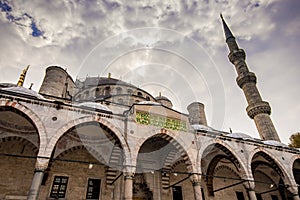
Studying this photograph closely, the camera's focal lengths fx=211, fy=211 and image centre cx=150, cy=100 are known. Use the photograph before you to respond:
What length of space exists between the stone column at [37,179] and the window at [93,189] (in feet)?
13.3

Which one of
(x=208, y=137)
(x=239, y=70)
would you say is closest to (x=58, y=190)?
(x=208, y=137)

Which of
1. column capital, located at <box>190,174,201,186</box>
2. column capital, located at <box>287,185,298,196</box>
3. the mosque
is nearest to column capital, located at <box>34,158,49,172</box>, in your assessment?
the mosque

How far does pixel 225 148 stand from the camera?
39.4ft

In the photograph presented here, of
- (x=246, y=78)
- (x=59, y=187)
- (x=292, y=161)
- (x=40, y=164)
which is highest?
(x=246, y=78)

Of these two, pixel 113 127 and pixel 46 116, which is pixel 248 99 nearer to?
pixel 113 127

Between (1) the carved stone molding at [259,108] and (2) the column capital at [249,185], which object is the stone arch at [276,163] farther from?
(1) the carved stone molding at [259,108]

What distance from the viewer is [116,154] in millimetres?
11344

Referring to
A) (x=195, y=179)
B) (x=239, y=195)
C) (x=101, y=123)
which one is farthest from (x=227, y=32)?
(x=101, y=123)

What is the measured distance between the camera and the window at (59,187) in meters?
10.5

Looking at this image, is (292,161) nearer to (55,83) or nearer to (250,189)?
(250,189)

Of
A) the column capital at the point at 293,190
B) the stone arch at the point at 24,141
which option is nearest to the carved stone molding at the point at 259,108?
the column capital at the point at 293,190

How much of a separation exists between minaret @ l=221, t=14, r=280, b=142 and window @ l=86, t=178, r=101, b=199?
1547 centimetres

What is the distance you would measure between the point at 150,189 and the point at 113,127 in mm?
5175

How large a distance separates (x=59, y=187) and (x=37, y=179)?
141 inches
